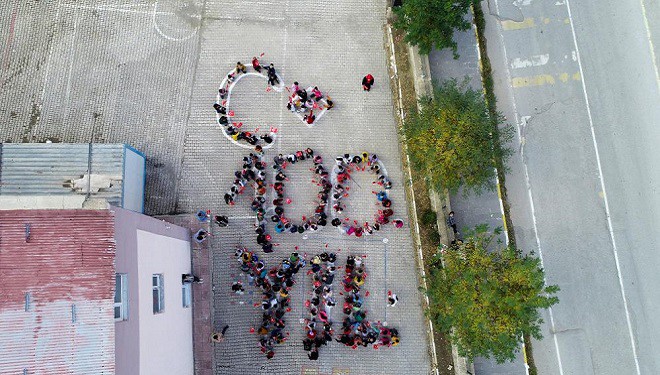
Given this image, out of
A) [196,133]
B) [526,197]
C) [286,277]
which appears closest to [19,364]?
[286,277]

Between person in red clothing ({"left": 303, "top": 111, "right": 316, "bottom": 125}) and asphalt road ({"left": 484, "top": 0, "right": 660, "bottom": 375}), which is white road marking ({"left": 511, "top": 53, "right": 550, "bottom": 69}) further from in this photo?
person in red clothing ({"left": 303, "top": 111, "right": 316, "bottom": 125})

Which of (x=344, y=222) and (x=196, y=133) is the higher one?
(x=196, y=133)

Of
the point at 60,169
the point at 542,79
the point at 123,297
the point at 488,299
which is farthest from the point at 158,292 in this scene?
the point at 542,79

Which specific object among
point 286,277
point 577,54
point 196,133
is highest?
point 577,54

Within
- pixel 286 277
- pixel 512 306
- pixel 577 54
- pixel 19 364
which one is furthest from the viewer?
pixel 577 54

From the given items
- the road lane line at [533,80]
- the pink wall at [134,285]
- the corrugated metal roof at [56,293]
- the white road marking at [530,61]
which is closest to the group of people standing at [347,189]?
the road lane line at [533,80]

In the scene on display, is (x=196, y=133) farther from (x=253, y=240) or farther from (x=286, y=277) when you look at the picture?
(x=286, y=277)

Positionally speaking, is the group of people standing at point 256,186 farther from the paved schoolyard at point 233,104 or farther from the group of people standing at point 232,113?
the group of people standing at point 232,113
